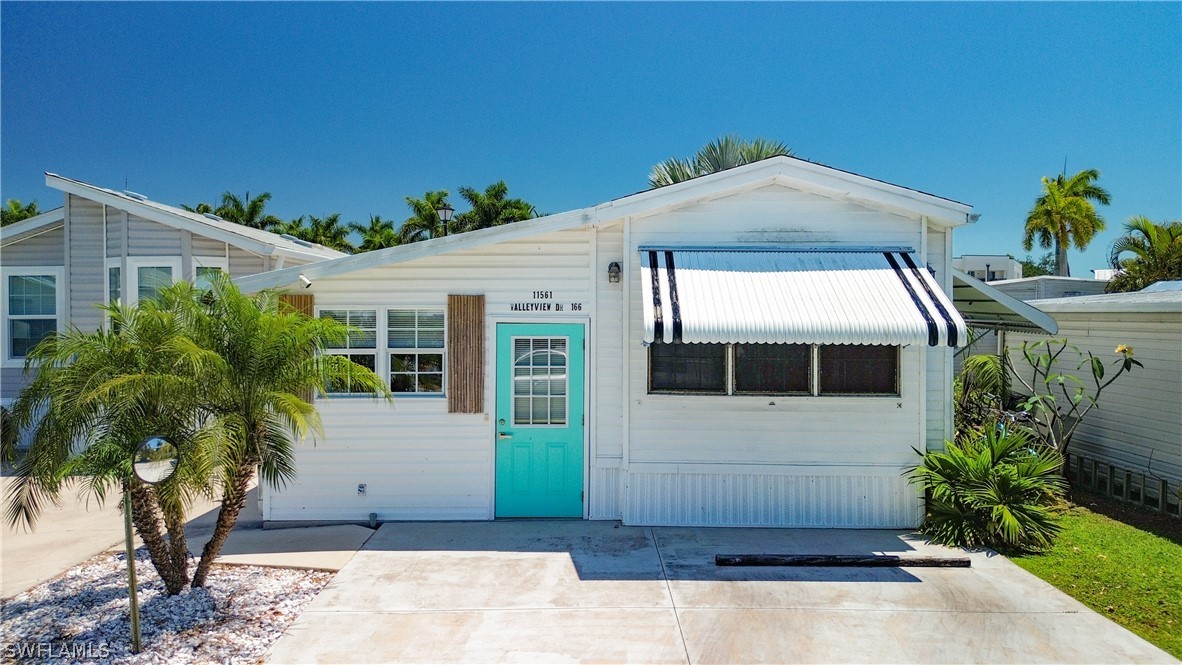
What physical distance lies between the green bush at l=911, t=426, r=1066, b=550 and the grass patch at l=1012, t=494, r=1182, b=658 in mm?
260

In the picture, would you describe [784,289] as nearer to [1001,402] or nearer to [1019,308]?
[1019,308]

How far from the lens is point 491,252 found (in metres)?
7.52

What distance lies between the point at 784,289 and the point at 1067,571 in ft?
12.4

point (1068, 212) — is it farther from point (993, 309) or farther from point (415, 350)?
point (415, 350)

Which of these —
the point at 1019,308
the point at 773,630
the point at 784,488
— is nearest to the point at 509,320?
the point at 784,488

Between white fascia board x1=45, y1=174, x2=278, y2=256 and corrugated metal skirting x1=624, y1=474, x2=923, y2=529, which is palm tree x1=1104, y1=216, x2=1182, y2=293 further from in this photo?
white fascia board x1=45, y1=174, x2=278, y2=256

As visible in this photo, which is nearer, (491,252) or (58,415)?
(58,415)

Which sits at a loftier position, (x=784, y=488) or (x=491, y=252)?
(x=491, y=252)

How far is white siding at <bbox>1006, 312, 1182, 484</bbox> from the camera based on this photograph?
27.6 ft

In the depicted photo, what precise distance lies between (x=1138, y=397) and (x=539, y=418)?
27.5ft

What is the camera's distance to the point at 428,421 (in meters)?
7.54

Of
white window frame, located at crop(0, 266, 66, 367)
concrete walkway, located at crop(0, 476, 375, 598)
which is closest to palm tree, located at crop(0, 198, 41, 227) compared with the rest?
white window frame, located at crop(0, 266, 66, 367)

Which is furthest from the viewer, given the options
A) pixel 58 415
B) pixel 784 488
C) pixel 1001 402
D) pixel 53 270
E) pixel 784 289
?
→ pixel 53 270

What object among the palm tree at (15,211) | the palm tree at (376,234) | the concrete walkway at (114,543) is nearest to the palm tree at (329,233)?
the palm tree at (376,234)
